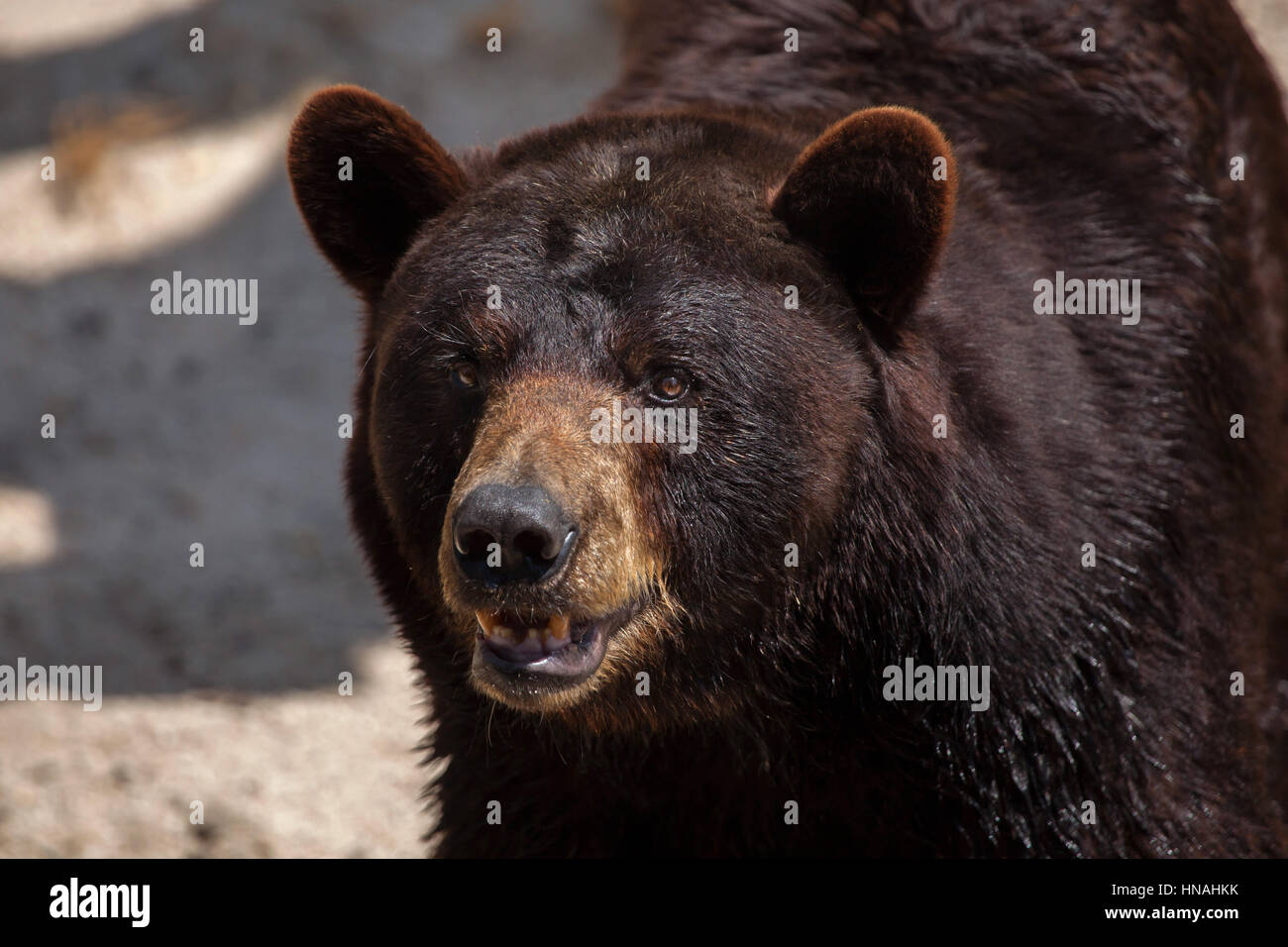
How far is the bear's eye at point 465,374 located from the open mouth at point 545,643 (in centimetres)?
52

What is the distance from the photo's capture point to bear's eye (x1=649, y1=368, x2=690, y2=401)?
338 cm

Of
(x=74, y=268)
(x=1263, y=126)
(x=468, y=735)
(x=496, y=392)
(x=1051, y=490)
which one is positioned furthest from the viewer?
(x=74, y=268)

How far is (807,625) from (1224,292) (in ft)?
5.67

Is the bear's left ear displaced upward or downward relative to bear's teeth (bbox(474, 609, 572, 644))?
upward

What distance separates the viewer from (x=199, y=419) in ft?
27.7

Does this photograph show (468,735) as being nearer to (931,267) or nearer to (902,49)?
(931,267)

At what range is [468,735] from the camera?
4004 mm

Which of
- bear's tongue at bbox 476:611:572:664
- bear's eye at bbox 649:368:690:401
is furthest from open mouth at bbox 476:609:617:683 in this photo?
bear's eye at bbox 649:368:690:401

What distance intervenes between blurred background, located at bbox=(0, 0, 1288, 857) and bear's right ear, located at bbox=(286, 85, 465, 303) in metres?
2.75

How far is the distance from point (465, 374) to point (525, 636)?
1.95 ft

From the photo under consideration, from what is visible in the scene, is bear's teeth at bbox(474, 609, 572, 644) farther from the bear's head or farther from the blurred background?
the blurred background

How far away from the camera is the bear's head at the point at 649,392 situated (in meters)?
3.29

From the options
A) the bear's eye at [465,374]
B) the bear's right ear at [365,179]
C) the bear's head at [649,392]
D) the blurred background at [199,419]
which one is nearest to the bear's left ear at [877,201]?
the bear's head at [649,392]
